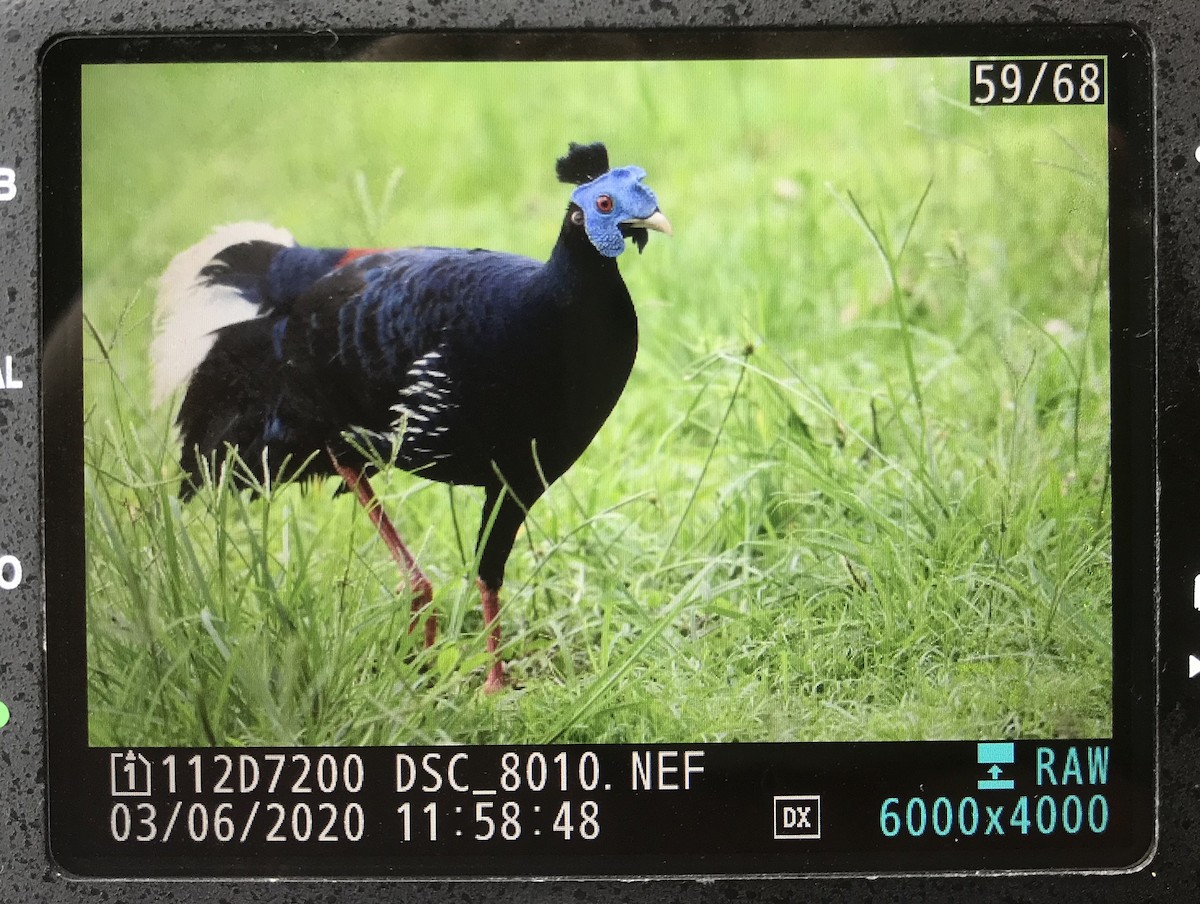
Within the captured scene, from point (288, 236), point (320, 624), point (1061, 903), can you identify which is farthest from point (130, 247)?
point (1061, 903)

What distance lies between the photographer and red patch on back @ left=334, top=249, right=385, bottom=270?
1.45 meters

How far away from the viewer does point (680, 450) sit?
57.9 inches

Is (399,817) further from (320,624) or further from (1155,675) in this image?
(1155,675)

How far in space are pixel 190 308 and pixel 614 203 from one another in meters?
0.40

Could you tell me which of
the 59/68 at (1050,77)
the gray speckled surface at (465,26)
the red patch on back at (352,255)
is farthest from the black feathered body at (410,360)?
the 59/68 at (1050,77)

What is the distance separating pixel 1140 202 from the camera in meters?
1.42

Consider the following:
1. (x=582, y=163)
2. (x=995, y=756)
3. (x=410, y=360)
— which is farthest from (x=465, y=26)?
(x=995, y=756)

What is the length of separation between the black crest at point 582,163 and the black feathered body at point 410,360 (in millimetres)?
46

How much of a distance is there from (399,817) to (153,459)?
15.5 inches

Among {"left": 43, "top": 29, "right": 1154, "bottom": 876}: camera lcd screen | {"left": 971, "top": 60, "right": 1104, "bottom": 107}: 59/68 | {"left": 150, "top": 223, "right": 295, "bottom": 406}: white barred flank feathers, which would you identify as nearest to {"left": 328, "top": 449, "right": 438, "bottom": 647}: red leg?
{"left": 43, "top": 29, "right": 1154, "bottom": 876}: camera lcd screen

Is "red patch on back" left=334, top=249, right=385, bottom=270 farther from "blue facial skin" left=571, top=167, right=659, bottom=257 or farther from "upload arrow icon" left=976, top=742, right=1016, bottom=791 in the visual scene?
"upload arrow icon" left=976, top=742, right=1016, bottom=791

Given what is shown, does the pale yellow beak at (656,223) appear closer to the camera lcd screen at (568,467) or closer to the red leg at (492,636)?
the camera lcd screen at (568,467)

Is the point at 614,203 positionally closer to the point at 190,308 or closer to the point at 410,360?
the point at 410,360

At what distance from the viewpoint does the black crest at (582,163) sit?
1437 mm
